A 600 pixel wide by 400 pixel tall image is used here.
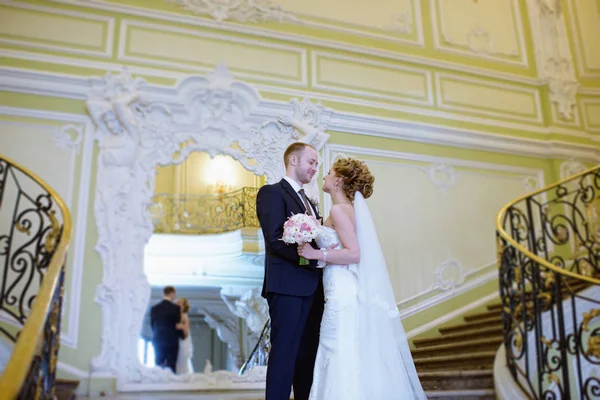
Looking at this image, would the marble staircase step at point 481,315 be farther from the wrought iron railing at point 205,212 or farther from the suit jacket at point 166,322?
the suit jacket at point 166,322

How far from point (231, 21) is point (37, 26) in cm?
194

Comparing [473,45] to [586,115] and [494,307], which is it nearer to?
[586,115]

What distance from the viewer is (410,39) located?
25.0ft

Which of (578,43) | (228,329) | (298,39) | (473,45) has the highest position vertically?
(578,43)

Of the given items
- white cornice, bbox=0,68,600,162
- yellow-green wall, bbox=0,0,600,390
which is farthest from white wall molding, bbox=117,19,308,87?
white cornice, bbox=0,68,600,162

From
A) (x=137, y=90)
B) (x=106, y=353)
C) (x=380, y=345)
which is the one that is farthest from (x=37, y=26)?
(x=380, y=345)

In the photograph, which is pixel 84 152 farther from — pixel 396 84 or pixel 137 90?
pixel 396 84

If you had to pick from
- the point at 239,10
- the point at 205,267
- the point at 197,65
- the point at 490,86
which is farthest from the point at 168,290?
the point at 490,86

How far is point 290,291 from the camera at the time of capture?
119 inches

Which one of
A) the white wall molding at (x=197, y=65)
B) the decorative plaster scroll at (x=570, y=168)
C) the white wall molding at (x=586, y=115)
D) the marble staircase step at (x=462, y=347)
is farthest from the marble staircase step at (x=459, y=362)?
the white wall molding at (x=586, y=115)

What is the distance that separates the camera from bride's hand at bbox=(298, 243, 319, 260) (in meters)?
3.02

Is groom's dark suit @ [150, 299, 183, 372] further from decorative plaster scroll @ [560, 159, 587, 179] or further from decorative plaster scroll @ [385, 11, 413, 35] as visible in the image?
decorative plaster scroll @ [560, 159, 587, 179]

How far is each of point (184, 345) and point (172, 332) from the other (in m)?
0.35

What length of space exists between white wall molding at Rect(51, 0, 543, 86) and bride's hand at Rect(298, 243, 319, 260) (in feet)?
13.7
